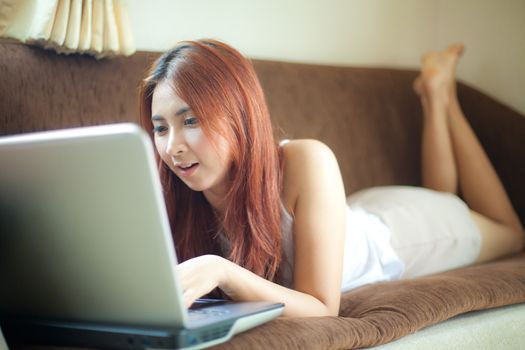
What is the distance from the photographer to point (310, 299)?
46.1 inches

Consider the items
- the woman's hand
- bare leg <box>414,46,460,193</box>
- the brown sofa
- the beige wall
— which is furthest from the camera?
bare leg <box>414,46,460,193</box>

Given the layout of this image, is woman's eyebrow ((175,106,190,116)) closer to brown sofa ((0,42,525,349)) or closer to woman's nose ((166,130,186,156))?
woman's nose ((166,130,186,156))

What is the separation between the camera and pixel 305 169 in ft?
4.31

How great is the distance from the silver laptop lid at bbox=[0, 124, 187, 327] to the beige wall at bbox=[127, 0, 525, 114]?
103 centimetres

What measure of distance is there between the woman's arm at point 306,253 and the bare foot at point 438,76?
33.2 inches

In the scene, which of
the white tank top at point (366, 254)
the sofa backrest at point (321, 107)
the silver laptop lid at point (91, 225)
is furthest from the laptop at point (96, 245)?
the white tank top at point (366, 254)

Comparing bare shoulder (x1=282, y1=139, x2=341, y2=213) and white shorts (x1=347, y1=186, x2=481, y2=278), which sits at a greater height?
bare shoulder (x1=282, y1=139, x2=341, y2=213)

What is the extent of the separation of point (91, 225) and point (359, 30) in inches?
68.3

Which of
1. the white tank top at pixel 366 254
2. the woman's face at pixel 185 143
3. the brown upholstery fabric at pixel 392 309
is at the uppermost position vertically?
the woman's face at pixel 185 143

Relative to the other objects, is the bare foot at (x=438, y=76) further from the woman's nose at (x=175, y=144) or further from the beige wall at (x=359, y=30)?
the woman's nose at (x=175, y=144)

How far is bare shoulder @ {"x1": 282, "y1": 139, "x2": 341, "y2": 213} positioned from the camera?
4.27 feet

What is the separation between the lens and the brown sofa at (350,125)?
44.7 inches

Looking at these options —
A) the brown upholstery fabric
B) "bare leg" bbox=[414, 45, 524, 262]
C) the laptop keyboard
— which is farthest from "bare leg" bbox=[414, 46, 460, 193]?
the laptop keyboard

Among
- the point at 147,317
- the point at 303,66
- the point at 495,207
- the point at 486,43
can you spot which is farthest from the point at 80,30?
the point at 486,43
